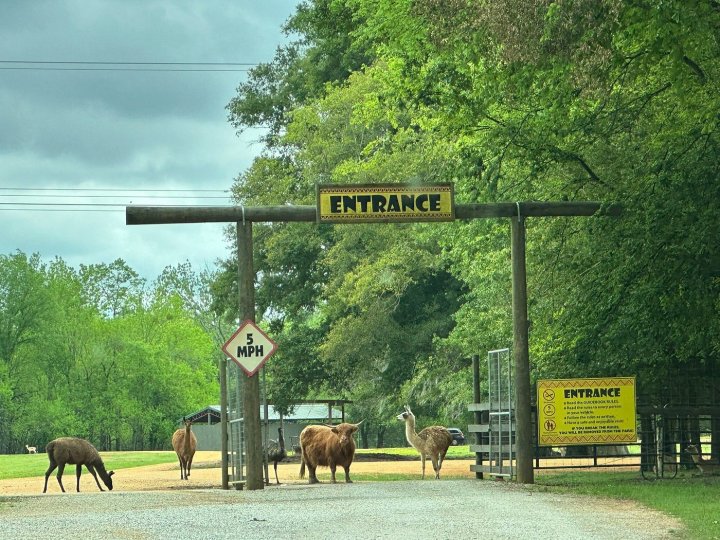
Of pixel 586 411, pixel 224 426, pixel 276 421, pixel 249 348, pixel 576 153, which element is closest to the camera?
pixel 249 348

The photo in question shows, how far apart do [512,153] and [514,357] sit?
467cm

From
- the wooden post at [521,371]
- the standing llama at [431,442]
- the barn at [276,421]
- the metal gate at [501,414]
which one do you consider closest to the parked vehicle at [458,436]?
the barn at [276,421]

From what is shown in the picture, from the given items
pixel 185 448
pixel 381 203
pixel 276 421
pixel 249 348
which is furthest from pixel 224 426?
pixel 276 421

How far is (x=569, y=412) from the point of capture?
23938mm

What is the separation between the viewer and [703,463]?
83.7 ft

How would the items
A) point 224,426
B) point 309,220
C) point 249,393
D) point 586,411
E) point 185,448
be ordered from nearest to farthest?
point 249,393, point 309,220, point 586,411, point 224,426, point 185,448

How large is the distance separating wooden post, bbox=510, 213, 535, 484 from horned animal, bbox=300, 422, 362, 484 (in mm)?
4076

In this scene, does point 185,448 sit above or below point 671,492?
below

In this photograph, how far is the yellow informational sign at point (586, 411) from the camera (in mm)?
23875

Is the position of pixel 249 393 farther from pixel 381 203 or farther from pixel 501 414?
pixel 501 414

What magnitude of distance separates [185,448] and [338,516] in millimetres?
21862

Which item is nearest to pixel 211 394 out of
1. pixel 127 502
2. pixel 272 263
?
pixel 272 263

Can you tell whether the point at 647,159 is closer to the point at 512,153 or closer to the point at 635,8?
the point at 512,153

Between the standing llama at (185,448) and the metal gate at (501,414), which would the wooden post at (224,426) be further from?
the standing llama at (185,448)
